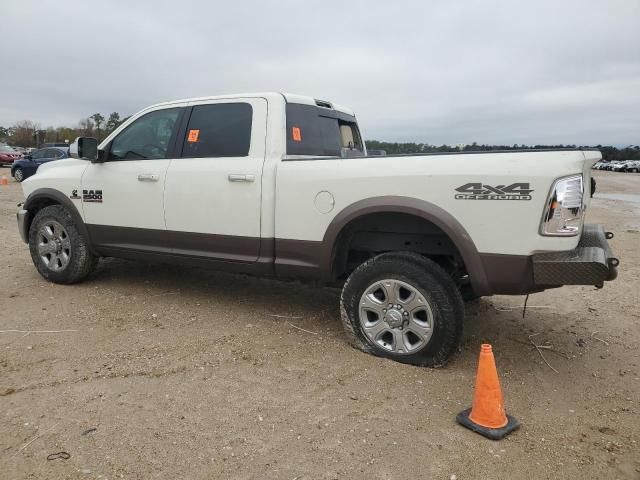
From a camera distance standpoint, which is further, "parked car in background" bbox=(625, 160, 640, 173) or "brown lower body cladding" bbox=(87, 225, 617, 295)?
"parked car in background" bbox=(625, 160, 640, 173)

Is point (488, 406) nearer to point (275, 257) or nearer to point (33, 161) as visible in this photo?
point (275, 257)

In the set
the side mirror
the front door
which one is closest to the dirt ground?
the front door

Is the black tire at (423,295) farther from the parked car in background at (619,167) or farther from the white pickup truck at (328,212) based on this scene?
the parked car in background at (619,167)

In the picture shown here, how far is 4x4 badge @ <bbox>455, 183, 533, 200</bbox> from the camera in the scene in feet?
10.5

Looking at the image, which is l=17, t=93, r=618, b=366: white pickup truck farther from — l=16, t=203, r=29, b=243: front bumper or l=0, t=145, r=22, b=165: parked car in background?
l=0, t=145, r=22, b=165: parked car in background

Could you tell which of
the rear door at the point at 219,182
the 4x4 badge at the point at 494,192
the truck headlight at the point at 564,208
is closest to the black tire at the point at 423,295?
the 4x4 badge at the point at 494,192

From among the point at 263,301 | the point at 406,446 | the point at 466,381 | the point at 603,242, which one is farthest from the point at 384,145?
the point at 406,446

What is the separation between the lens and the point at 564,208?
316 centimetres

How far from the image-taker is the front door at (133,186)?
485 centimetres

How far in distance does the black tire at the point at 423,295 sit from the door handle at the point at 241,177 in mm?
1197

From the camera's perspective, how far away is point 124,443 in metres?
2.70

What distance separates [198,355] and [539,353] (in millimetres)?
2643

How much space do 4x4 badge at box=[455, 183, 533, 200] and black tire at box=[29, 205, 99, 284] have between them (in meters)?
3.96

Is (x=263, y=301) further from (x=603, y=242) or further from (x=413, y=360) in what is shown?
(x=603, y=242)
